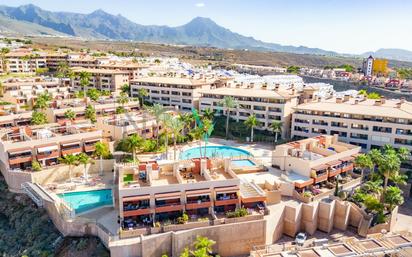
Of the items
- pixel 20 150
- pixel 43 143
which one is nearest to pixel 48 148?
pixel 43 143

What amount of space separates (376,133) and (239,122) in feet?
106

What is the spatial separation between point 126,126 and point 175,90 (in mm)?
33705

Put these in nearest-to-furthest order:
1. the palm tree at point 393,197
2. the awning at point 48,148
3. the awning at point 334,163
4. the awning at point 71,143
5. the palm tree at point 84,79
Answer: the palm tree at point 393,197, the awning at point 334,163, the awning at point 48,148, the awning at point 71,143, the palm tree at point 84,79

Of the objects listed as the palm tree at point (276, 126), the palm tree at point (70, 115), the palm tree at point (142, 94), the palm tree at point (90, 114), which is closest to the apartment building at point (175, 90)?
the palm tree at point (142, 94)

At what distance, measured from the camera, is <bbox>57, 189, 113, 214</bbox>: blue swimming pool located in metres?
51.7

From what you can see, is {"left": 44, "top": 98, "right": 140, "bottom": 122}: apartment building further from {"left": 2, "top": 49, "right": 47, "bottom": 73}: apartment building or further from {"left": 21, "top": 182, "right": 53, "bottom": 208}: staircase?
{"left": 2, "top": 49, "right": 47, "bottom": 73}: apartment building

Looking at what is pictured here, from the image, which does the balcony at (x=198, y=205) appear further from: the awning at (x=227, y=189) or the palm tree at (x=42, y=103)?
the palm tree at (x=42, y=103)

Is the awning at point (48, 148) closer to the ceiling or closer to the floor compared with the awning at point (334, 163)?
closer to the ceiling

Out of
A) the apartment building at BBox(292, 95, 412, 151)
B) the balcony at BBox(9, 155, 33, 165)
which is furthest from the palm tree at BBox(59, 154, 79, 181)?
the apartment building at BBox(292, 95, 412, 151)

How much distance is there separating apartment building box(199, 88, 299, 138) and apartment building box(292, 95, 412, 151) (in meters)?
5.05

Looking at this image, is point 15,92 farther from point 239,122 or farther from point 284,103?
point 284,103

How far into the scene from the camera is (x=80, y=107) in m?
86.4

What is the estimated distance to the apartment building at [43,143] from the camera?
193ft

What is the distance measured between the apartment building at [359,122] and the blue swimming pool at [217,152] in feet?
47.9
